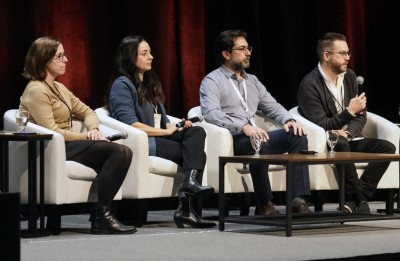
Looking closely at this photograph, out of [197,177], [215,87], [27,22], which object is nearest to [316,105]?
[215,87]

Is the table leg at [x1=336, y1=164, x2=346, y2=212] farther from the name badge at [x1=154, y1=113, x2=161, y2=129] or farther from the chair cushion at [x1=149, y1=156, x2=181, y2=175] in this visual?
the name badge at [x1=154, y1=113, x2=161, y2=129]

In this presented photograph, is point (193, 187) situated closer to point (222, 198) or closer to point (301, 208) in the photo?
point (222, 198)

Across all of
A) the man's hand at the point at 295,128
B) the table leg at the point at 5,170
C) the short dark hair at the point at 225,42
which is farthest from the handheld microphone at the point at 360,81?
the table leg at the point at 5,170

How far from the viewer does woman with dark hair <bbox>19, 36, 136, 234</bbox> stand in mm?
5270

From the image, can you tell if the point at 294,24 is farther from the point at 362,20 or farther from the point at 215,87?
the point at 215,87

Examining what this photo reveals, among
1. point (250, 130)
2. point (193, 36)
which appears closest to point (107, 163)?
point (250, 130)

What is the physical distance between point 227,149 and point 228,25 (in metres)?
1.46

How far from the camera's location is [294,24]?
7668 mm

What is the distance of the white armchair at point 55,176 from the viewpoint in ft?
17.2

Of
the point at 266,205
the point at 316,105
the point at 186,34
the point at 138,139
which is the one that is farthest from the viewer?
the point at 186,34

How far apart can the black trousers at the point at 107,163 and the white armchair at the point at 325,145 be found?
1405 millimetres

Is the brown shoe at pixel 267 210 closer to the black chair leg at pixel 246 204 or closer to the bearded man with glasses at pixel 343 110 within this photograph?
the black chair leg at pixel 246 204

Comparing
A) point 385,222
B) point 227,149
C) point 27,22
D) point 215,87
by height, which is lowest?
point 385,222

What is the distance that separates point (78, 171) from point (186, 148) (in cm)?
70
